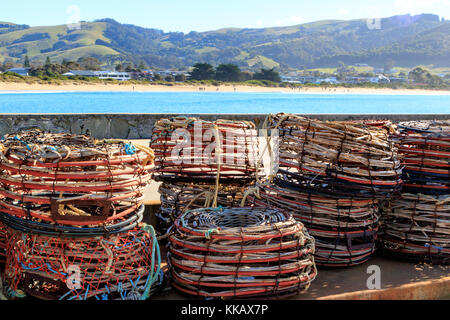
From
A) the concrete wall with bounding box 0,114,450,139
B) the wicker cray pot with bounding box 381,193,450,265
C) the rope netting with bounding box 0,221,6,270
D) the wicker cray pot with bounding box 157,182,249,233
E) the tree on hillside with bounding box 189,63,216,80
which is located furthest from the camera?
the tree on hillside with bounding box 189,63,216,80

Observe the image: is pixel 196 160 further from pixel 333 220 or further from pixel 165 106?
pixel 165 106

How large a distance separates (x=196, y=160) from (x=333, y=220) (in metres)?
1.14

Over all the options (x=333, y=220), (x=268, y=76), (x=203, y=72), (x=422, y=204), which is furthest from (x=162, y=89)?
(x=333, y=220)

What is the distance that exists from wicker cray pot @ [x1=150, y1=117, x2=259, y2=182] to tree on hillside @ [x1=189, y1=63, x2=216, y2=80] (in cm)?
10084

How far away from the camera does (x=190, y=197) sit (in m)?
3.80

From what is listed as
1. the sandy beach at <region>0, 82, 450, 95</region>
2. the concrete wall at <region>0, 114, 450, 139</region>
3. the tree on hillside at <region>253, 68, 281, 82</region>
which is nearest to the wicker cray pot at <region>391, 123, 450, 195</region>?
the concrete wall at <region>0, 114, 450, 139</region>

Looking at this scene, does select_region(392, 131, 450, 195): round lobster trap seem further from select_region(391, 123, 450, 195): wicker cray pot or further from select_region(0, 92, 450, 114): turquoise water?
select_region(0, 92, 450, 114): turquoise water

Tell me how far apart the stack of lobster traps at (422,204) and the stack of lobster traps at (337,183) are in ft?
0.92

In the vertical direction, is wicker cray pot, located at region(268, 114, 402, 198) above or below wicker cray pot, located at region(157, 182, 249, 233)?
above

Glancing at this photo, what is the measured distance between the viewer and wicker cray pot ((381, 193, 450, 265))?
3.64m

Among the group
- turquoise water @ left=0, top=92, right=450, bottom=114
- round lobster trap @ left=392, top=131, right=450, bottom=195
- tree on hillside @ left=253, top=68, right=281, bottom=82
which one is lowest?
turquoise water @ left=0, top=92, right=450, bottom=114

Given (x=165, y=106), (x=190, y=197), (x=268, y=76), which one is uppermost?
(x=190, y=197)

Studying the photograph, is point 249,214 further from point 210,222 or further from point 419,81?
point 419,81

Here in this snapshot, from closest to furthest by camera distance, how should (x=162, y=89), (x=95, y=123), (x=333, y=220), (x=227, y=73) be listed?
(x=333, y=220)
(x=95, y=123)
(x=162, y=89)
(x=227, y=73)
